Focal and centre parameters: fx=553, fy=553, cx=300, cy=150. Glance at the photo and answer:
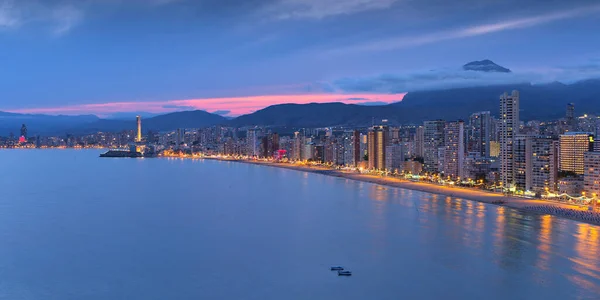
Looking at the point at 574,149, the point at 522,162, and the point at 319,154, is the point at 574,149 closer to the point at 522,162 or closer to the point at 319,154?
the point at 522,162

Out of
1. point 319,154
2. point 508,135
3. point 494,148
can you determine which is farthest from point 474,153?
point 319,154

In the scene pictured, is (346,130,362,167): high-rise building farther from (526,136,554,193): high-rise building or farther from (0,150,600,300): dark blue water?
(0,150,600,300): dark blue water

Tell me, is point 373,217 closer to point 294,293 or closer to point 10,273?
point 294,293

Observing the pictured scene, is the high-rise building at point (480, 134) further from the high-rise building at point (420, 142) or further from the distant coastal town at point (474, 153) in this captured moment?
the high-rise building at point (420, 142)

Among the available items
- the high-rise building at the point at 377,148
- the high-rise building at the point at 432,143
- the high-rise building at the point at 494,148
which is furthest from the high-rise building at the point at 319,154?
the high-rise building at the point at 494,148

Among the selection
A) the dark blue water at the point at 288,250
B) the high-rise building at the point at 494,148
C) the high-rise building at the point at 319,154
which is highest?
the high-rise building at the point at 494,148
